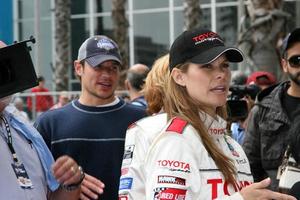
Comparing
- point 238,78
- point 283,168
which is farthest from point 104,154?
point 238,78

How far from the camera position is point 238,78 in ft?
25.6

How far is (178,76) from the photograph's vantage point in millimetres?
2916

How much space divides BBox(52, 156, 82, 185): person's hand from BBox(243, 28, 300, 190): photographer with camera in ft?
5.53

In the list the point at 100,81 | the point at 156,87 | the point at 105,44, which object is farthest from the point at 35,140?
the point at 105,44

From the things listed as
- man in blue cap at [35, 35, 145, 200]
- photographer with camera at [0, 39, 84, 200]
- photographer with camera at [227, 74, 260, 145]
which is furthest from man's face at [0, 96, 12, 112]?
photographer with camera at [227, 74, 260, 145]

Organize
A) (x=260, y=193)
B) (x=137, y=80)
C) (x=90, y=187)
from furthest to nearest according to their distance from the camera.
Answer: (x=137, y=80), (x=90, y=187), (x=260, y=193)

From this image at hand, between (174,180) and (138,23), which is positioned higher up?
(174,180)

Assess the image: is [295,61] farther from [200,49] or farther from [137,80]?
[137,80]

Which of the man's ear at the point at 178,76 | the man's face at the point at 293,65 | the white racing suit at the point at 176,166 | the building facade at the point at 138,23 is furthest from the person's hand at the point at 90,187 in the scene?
the building facade at the point at 138,23

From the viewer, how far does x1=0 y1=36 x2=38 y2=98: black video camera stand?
2.72m

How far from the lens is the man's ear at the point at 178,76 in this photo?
114 inches

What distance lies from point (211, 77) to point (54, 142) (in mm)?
1903

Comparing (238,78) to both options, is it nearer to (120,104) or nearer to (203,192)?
(120,104)

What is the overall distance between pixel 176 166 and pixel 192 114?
11.3 inches
